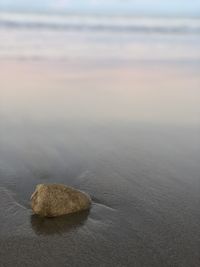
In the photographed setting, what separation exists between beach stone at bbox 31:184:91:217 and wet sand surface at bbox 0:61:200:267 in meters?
0.08

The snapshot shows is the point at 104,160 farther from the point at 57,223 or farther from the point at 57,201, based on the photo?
the point at 57,223

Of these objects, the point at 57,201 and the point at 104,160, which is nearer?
the point at 57,201

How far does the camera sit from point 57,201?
185 inches

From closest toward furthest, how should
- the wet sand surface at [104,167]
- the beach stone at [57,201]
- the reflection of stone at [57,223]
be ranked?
the wet sand surface at [104,167]
the reflection of stone at [57,223]
the beach stone at [57,201]

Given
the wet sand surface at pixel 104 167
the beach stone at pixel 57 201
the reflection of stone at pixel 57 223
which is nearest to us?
the wet sand surface at pixel 104 167

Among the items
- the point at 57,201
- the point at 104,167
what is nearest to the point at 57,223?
the point at 57,201

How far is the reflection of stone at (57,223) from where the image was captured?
438 cm

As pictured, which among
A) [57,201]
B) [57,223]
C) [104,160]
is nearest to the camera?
[57,223]

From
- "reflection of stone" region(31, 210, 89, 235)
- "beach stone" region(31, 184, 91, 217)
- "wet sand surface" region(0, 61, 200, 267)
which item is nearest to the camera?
"wet sand surface" region(0, 61, 200, 267)

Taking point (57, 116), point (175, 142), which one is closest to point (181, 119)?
point (175, 142)

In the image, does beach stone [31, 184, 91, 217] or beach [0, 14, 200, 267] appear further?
beach stone [31, 184, 91, 217]

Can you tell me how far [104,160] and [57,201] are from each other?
5.17ft

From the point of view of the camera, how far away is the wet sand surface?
4.14m

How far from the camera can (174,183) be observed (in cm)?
548
